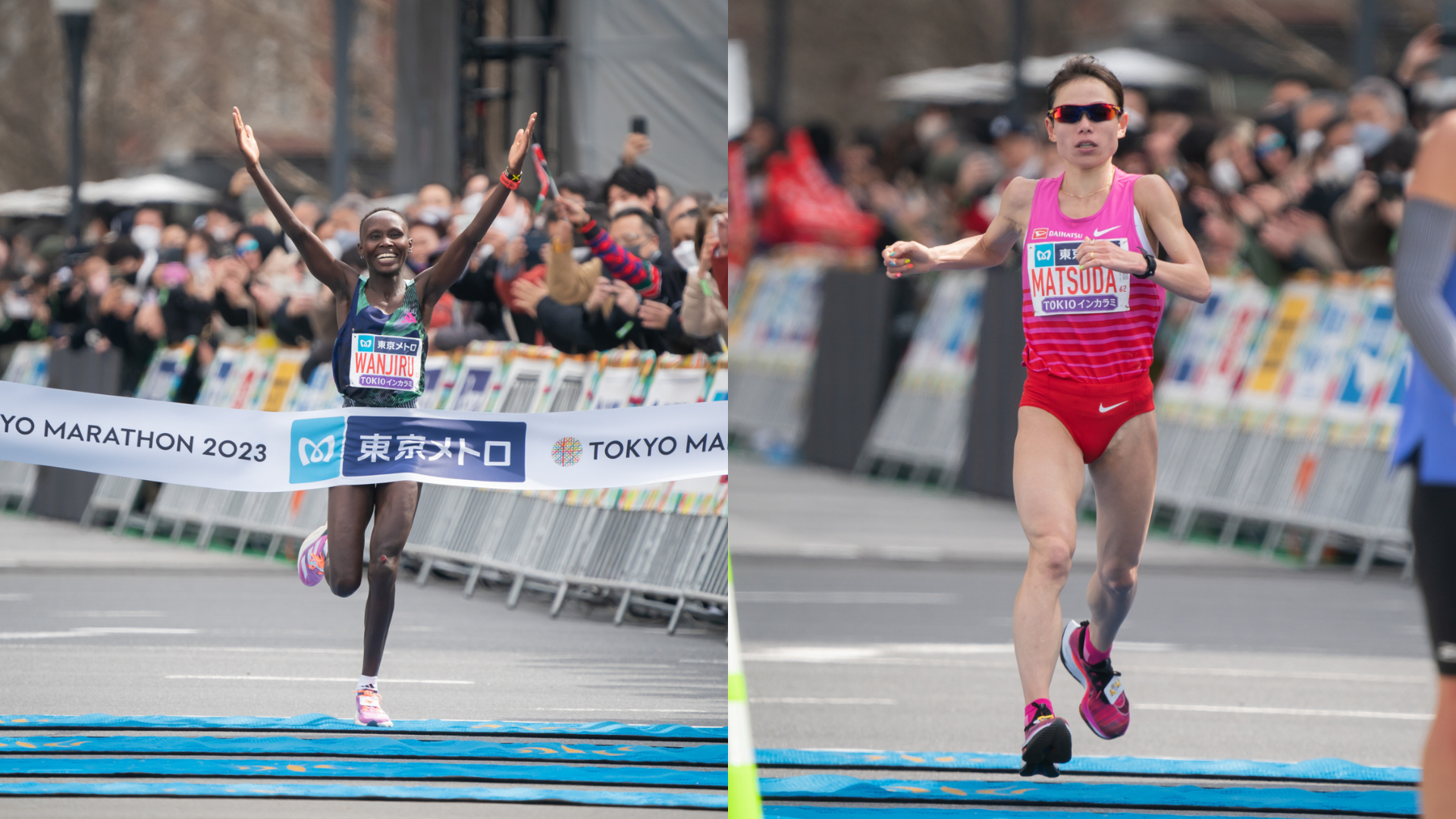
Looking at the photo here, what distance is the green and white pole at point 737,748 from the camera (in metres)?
6.49

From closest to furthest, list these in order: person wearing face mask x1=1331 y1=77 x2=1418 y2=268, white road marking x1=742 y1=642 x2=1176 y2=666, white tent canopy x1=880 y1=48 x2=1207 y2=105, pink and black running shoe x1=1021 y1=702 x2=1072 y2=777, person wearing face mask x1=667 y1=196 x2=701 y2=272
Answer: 1. pink and black running shoe x1=1021 y1=702 x2=1072 y2=777
2. person wearing face mask x1=667 y1=196 x2=701 y2=272
3. white road marking x1=742 y1=642 x2=1176 y2=666
4. person wearing face mask x1=1331 y1=77 x2=1418 y2=268
5. white tent canopy x1=880 y1=48 x2=1207 y2=105

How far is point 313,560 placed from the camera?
22.3 feet

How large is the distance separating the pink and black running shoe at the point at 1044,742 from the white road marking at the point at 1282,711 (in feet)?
10.3

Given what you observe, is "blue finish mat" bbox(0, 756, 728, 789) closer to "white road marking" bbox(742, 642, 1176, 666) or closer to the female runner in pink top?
the female runner in pink top

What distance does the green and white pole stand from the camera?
649 centimetres

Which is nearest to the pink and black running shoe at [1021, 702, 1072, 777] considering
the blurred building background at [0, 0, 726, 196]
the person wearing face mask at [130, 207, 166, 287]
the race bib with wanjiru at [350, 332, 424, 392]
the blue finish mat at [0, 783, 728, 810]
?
the blue finish mat at [0, 783, 728, 810]

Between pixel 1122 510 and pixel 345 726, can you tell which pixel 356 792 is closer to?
pixel 345 726

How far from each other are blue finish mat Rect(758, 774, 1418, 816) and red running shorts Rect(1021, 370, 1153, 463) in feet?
3.43

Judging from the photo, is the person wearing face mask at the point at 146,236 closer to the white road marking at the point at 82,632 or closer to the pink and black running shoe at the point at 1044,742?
the white road marking at the point at 82,632

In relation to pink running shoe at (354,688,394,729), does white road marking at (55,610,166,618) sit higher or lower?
higher

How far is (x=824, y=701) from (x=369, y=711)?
318cm

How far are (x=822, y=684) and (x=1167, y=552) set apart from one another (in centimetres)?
539

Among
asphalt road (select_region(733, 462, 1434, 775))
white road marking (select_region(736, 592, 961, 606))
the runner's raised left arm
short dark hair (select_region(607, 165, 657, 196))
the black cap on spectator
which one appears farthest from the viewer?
white road marking (select_region(736, 592, 961, 606))

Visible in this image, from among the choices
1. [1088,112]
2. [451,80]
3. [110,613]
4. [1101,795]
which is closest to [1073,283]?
[1088,112]
